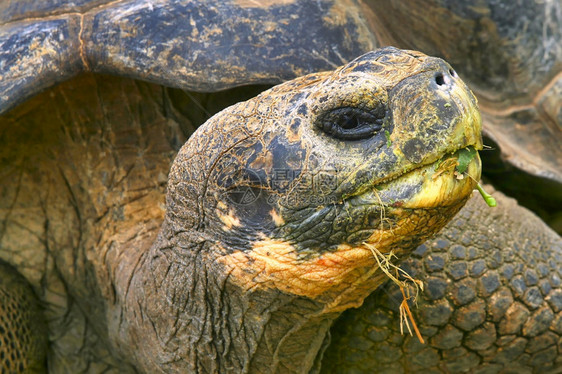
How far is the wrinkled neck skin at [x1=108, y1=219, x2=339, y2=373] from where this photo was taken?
7.87 ft

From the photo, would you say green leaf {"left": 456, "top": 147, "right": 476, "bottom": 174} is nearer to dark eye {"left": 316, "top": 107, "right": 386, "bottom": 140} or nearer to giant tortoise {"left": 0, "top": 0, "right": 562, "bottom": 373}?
giant tortoise {"left": 0, "top": 0, "right": 562, "bottom": 373}

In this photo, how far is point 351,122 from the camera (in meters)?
2.06

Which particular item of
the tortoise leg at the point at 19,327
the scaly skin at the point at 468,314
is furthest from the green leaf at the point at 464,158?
the tortoise leg at the point at 19,327

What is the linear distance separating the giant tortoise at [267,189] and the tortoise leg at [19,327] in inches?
0.4

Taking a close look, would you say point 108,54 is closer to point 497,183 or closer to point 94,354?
point 94,354

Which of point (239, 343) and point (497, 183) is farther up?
point (239, 343)

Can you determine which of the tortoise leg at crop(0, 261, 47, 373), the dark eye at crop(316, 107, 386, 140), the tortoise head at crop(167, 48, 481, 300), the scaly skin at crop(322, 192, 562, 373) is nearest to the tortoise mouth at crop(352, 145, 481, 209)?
the tortoise head at crop(167, 48, 481, 300)

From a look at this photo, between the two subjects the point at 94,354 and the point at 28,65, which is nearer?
the point at 28,65

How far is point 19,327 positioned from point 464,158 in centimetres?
223

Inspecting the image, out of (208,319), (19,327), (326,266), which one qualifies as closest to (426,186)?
(326,266)

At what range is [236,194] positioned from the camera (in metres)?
2.25

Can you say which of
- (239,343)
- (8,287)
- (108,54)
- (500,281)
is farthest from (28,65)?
(500,281)

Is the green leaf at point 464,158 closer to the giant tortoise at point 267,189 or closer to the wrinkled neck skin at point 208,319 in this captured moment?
the giant tortoise at point 267,189

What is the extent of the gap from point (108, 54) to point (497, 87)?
1943 millimetres
